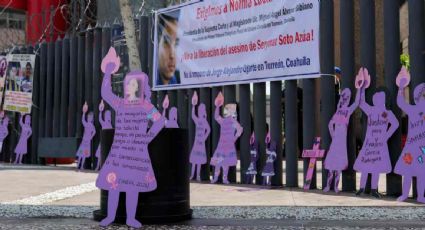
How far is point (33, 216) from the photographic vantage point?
7172mm

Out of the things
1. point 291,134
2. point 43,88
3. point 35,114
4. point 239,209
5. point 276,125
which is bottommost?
point 239,209

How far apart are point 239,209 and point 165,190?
1.44 m

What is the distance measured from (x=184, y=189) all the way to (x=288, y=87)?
413cm

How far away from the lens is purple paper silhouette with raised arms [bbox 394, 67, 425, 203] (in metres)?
8.09

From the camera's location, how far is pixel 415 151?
816 centimetres

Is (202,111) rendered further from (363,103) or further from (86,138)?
(86,138)

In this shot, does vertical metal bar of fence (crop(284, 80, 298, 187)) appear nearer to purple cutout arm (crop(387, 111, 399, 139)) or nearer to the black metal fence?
the black metal fence

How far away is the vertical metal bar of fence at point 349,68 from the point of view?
30.6ft

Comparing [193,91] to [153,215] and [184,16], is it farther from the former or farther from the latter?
[153,215]

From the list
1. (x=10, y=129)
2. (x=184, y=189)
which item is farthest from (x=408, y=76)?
(x=10, y=129)

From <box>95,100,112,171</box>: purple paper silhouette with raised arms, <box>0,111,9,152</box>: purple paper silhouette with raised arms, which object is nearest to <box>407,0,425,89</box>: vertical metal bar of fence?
<box>95,100,112,171</box>: purple paper silhouette with raised arms

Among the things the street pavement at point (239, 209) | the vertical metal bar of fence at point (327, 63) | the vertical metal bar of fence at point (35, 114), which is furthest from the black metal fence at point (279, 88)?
the street pavement at point (239, 209)

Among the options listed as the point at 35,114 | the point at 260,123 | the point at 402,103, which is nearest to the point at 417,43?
the point at 402,103

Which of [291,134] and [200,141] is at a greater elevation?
[291,134]
